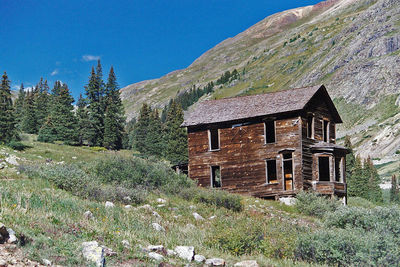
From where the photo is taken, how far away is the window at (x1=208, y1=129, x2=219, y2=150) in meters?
31.6

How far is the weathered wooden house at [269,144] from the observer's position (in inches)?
1104

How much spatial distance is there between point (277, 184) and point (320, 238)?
18.3 m

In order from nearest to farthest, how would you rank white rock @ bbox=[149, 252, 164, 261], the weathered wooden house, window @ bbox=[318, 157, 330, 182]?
white rock @ bbox=[149, 252, 164, 261]
the weathered wooden house
window @ bbox=[318, 157, 330, 182]

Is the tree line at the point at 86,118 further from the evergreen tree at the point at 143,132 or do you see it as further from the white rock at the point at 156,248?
the white rock at the point at 156,248

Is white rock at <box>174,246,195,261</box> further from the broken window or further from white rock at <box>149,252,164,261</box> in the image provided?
the broken window

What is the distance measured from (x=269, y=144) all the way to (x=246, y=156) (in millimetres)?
1914

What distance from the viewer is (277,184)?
1121 inches

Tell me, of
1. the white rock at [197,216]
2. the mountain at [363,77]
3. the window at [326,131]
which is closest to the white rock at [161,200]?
the white rock at [197,216]

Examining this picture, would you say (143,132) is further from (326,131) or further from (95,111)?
(326,131)

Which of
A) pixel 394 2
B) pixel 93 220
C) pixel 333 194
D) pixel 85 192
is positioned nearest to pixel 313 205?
pixel 333 194

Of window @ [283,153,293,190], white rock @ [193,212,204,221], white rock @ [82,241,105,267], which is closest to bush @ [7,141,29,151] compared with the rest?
window @ [283,153,293,190]

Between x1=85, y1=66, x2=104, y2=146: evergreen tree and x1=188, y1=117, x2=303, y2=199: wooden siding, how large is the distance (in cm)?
3422

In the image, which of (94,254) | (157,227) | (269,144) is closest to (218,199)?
(157,227)

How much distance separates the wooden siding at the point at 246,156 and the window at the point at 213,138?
320 millimetres
